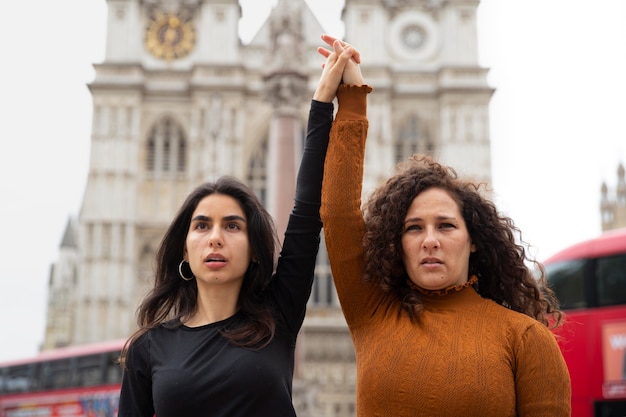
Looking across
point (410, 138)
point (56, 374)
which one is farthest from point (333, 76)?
point (410, 138)

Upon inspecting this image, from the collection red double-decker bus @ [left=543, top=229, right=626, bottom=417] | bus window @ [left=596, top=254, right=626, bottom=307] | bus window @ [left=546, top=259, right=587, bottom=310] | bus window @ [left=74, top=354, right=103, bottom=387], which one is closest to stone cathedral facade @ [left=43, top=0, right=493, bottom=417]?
bus window @ [left=74, top=354, right=103, bottom=387]

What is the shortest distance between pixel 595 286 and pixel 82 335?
75.1 ft

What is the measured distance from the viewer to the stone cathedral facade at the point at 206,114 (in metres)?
29.7

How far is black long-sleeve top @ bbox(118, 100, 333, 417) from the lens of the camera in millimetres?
2570

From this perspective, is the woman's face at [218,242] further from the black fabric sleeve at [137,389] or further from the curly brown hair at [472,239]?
the curly brown hair at [472,239]

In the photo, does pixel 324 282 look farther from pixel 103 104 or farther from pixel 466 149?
pixel 103 104

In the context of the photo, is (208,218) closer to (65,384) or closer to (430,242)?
(430,242)

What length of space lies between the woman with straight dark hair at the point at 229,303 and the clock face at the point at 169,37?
3024cm

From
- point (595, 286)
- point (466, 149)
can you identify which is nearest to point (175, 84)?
point (466, 149)

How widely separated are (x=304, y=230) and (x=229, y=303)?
37 cm

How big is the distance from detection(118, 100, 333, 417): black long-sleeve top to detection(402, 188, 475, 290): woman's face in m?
0.37

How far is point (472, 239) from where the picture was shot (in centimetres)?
274

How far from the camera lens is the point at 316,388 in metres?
17.1

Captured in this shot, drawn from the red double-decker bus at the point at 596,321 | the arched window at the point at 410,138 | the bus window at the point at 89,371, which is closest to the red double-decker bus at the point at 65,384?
the bus window at the point at 89,371
